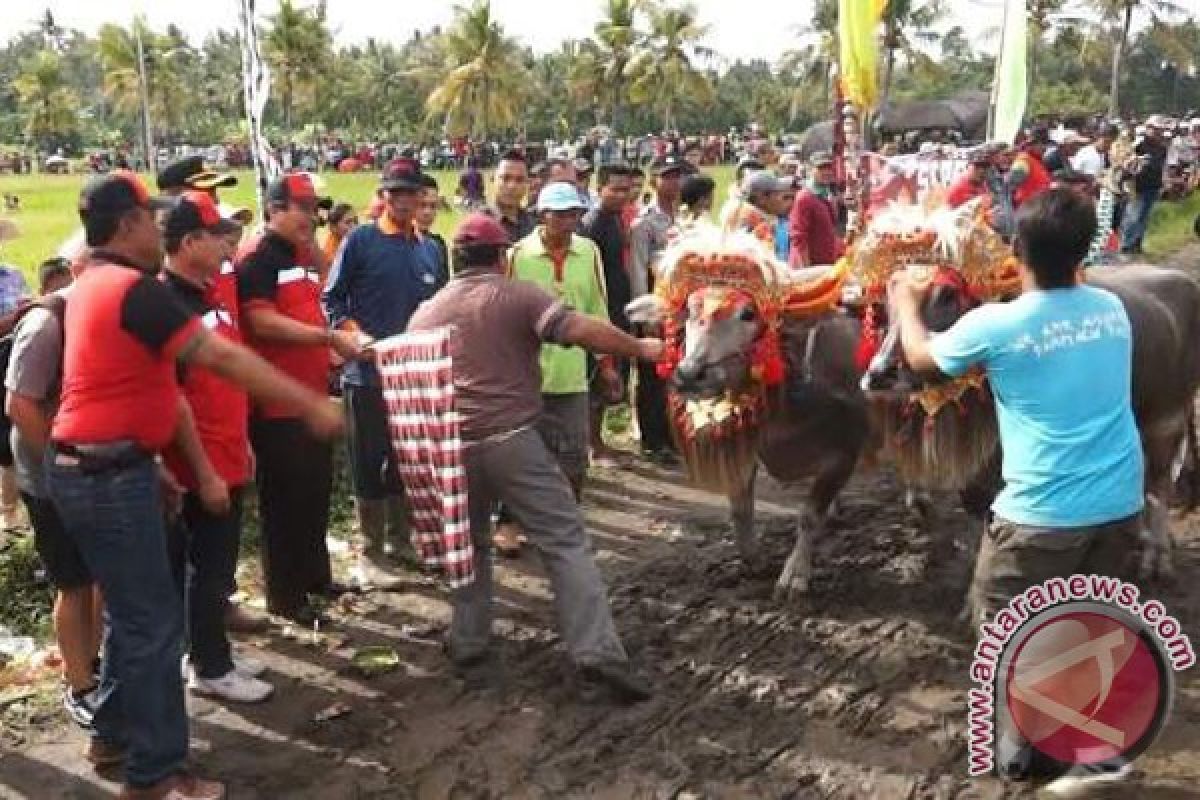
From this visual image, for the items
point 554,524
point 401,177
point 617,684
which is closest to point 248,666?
point 554,524

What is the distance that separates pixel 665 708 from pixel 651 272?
394cm

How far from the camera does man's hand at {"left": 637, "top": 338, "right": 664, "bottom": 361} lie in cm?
488

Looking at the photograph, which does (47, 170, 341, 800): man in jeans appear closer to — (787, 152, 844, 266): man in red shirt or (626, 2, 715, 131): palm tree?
(787, 152, 844, 266): man in red shirt

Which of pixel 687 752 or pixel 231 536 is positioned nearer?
pixel 687 752

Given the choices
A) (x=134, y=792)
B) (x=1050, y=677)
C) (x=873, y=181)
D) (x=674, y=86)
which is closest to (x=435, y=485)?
(x=134, y=792)

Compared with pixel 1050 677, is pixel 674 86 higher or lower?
higher

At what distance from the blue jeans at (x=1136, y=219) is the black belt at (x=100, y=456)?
17.2 m

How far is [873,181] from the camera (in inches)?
356

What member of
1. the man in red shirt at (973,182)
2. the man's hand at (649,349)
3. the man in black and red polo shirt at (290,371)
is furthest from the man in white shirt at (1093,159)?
the man in black and red polo shirt at (290,371)

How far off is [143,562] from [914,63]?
45833 millimetres

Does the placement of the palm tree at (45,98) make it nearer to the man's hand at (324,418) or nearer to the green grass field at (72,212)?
the green grass field at (72,212)

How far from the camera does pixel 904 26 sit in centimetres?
4381

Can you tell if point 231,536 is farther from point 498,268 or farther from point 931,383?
point 931,383

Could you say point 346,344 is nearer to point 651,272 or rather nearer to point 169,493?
point 169,493
